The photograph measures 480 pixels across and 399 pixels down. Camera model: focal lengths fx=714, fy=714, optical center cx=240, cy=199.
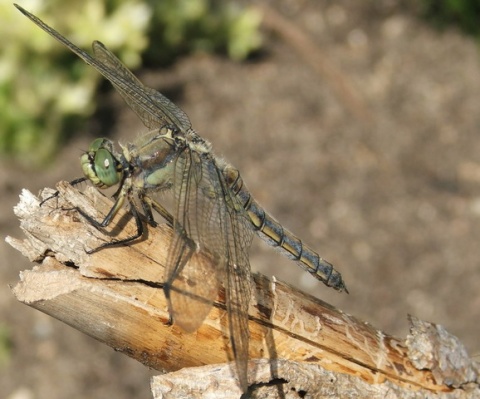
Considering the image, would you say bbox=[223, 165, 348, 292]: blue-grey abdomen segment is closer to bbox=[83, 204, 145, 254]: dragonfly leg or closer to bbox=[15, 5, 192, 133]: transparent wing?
bbox=[15, 5, 192, 133]: transparent wing

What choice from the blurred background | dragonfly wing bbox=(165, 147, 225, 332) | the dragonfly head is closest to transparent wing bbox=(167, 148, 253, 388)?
dragonfly wing bbox=(165, 147, 225, 332)

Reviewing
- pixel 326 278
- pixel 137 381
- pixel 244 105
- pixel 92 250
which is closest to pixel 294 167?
pixel 244 105

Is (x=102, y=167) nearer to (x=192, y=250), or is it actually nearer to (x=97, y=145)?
(x=97, y=145)

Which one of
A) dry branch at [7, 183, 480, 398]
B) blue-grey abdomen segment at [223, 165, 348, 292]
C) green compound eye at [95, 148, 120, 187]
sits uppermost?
blue-grey abdomen segment at [223, 165, 348, 292]

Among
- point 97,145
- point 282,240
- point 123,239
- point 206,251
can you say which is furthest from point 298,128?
point 123,239

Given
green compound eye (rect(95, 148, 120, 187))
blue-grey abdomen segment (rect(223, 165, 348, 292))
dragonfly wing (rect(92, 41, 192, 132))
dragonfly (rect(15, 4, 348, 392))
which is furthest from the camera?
dragonfly wing (rect(92, 41, 192, 132))

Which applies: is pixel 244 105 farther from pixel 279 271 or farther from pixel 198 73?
pixel 279 271

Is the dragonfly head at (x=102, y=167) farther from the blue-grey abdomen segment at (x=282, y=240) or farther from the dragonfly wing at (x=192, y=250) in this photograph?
the blue-grey abdomen segment at (x=282, y=240)
